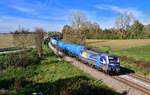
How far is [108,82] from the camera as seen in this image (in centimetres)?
3030

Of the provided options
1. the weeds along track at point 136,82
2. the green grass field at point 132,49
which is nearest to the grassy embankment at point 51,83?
the weeds along track at point 136,82

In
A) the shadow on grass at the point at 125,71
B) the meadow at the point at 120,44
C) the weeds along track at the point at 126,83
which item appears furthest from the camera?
the meadow at the point at 120,44

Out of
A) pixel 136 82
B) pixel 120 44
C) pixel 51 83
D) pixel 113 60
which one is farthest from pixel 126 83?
pixel 120 44

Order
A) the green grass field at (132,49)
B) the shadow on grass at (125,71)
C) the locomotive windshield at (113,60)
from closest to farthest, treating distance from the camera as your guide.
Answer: the locomotive windshield at (113,60) < the shadow on grass at (125,71) < the green grass field at (132,49)

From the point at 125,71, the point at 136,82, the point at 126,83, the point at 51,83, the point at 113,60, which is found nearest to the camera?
the point at 126,83

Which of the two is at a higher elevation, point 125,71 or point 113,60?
point 113,60

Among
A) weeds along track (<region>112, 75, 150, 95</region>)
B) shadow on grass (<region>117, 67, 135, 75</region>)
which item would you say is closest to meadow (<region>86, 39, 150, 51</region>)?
shadow on grass (<region>117, 67, 135, 75</region>)

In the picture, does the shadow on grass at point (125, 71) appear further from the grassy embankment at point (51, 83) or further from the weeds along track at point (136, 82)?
the grassy embankment at point (51, 83)

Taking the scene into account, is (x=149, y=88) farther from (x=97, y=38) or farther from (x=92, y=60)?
(x=97, y=38)

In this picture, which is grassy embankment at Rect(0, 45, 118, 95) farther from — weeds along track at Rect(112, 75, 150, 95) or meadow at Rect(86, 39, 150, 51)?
meadow at Rect(86, 39, 150, 51)

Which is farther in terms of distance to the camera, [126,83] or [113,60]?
[113,60]

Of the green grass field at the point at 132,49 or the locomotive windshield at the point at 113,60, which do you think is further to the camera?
the green grass field at the point at 132,49

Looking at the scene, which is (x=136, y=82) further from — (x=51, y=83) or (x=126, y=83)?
(x=51, y=83)

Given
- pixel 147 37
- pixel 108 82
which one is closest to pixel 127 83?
pixel 108 82
